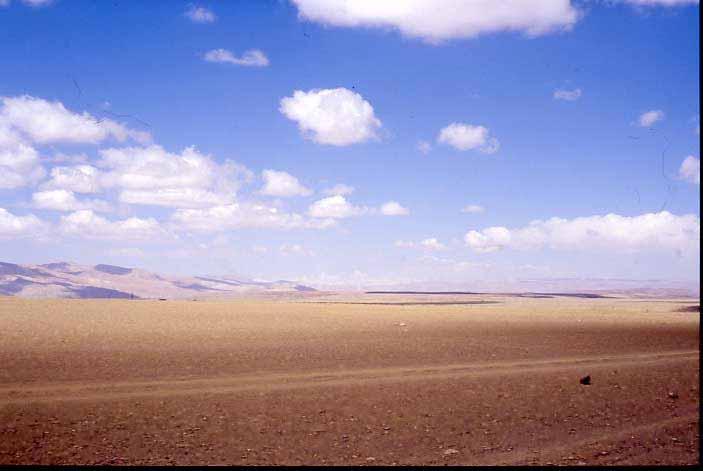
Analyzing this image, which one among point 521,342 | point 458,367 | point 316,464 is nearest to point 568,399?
point 458,367

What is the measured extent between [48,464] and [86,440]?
1542 millimetres

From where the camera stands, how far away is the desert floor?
1166 centimetres

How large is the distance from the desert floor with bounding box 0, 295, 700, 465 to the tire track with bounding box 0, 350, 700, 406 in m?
0.07

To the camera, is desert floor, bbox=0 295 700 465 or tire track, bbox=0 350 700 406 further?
tire track, bbox=0 350 700 406

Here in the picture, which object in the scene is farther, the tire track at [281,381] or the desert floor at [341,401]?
the tire track at [281,381]

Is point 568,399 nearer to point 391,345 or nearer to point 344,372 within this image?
point 344,372

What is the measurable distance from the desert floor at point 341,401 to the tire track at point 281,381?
0.23 ft

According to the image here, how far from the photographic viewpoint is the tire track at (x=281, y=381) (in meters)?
16.6

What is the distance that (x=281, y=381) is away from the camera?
19094 millimetres

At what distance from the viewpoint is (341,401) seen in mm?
16172

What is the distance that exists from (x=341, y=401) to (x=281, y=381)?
3.46 metres

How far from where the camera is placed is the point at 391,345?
29.9 meters

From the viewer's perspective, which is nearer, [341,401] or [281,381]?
[341,401]

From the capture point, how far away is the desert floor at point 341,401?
11664 mm
